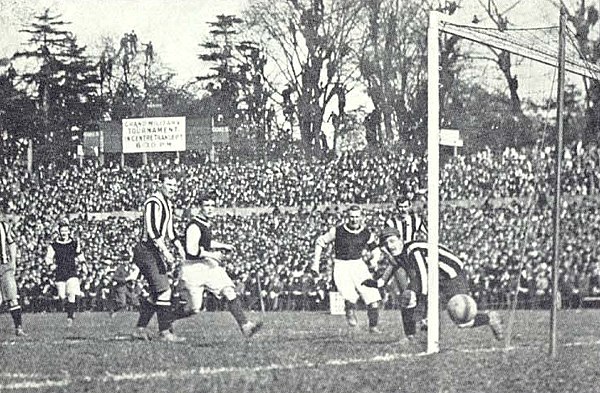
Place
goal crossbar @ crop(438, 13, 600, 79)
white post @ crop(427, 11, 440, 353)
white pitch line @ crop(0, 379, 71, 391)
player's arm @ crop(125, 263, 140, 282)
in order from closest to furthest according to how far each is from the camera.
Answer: white pitch line @ crop(0, 379, 71, 391), white post @ crop(427, 11, 440, 353), player's arm @ crop(125, 263, 140, 282), goal crossbar @ crop(438, 13, 600, 79)

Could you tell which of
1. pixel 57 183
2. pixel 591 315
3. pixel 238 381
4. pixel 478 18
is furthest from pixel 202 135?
pixel 591 315

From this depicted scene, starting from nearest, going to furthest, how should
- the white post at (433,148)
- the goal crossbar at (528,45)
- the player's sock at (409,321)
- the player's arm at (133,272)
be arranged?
the white post at (433,148)
the player's arm at (133,272)
the player's sock at (409,321)
the goal crossbar at (528,45)

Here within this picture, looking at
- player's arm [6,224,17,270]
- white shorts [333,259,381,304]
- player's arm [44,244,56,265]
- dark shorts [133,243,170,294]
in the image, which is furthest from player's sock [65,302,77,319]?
white shorts [333,259,381,304]

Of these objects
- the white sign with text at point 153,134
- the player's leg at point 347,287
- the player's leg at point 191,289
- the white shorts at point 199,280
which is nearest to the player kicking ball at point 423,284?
the player's leg at point 347,287

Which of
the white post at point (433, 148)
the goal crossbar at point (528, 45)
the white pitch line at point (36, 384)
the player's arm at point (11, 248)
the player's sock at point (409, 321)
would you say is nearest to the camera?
the white pitch line at point (36, 384)

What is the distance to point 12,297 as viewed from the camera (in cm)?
705

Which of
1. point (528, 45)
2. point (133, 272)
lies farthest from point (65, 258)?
point (528, 45)

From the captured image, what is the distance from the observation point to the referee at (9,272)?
23.2 feet

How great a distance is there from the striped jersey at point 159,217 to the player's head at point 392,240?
4.37 feet

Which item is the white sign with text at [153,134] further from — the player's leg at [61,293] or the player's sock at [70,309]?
the player's sock at [70,309]

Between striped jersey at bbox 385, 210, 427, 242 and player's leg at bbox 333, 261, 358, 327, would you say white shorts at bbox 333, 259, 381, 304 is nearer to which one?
player's leg at bbox 333, 261, 358, 327

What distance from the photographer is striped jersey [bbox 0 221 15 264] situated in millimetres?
7083

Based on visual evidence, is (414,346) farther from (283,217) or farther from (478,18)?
(478,18)

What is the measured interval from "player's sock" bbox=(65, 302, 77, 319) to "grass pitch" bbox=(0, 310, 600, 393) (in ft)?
0.15
